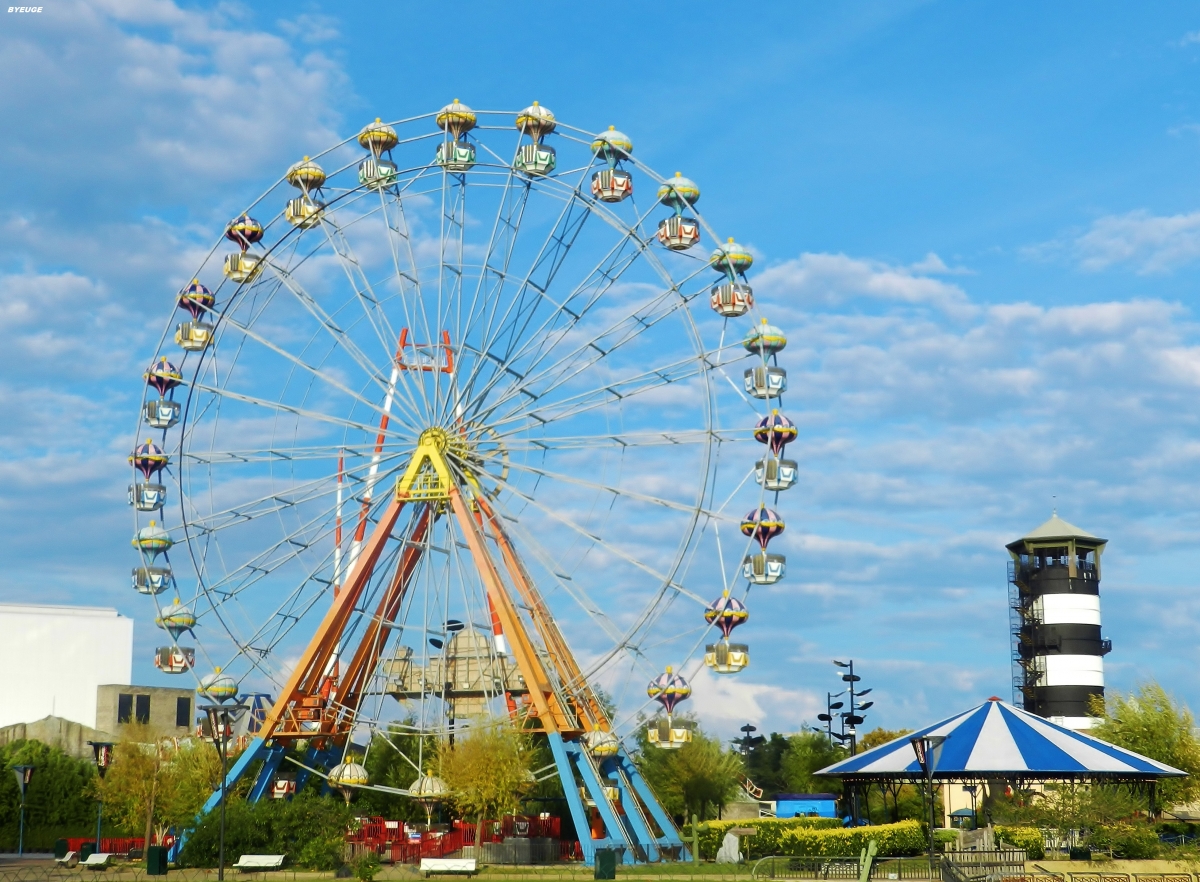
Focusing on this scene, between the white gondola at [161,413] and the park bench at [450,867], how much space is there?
580 inches

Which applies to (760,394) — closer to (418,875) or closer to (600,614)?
(600,614)

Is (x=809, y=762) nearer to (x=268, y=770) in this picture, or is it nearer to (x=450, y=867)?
(x=268, y=770)

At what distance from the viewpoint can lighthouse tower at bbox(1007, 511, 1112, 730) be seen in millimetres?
73062

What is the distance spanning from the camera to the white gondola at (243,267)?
140 feet

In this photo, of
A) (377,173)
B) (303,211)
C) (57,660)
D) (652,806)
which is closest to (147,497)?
(303,211)

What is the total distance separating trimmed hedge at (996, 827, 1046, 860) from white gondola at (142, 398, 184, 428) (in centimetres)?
2569

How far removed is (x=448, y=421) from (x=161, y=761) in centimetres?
1807

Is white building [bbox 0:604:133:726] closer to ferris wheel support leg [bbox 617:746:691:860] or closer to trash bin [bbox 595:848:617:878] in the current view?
ferris wheel support leg [bbox 617:746:691:860]

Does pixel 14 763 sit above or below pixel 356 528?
below

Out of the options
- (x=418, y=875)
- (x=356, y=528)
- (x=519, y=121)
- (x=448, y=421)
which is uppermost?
(x=519, y=121)

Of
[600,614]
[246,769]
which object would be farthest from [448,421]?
[246,769]

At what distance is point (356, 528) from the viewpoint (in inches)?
1642

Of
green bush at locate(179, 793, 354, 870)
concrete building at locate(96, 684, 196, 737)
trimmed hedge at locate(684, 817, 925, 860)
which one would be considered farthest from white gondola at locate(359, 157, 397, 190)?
concrete building at locate(96, 684, 196, 737)

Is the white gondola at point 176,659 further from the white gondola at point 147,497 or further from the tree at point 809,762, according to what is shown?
the tree at point 809,762
